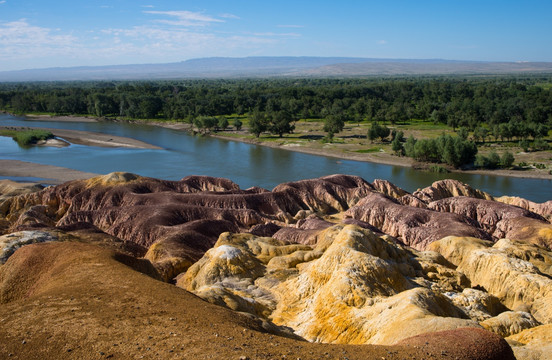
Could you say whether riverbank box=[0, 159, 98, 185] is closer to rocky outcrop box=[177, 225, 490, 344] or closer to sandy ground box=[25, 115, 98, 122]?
rocky outcrop box=[177, 225, 490, 344]

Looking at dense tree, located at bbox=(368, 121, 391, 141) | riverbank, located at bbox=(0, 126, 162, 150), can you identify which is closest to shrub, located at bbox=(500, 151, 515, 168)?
dense tree, located at bbox=(368, 121, 391, 141)

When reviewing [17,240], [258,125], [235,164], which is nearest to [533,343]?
[17,240]

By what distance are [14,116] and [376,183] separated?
127 metres

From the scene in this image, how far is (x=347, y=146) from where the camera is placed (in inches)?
3686

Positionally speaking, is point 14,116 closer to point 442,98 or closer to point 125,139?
point 125,139

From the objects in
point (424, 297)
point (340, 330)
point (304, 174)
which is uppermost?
point (424, 297)

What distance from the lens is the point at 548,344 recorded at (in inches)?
592

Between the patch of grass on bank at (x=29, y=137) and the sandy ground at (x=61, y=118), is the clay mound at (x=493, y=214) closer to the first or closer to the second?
the patch of grass on bank at (x=29, y=137)

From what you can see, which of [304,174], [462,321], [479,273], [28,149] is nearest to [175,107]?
[28,149]

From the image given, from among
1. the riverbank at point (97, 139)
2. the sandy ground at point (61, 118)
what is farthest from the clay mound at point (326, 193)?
the sandy ground at point (61, 118)

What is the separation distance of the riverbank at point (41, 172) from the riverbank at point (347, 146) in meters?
24.7

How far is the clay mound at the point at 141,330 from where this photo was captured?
1235 centimetres

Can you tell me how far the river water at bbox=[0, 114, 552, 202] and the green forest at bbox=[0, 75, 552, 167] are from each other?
8498 millimetres

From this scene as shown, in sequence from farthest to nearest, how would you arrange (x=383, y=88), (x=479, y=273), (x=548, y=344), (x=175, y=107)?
(x=383, y=88), (x=175, y=107), (x=479, y=273), (x=548, y=344)
